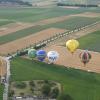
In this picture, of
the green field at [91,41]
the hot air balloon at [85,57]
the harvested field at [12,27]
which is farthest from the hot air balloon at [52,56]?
the harvested field at [12,27]

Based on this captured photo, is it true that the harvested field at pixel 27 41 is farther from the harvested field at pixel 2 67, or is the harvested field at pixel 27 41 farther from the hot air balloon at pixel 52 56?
the hot air balloon at pixel 52 56

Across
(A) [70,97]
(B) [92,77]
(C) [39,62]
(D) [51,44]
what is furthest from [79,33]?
(A) [70,97]

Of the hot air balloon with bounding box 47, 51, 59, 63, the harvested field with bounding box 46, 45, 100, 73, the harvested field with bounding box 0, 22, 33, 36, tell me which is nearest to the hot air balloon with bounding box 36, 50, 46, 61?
the hot air balloon with bounding box 47, 51, 59, 63

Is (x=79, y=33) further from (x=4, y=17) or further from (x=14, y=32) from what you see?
(x=4, y=17)

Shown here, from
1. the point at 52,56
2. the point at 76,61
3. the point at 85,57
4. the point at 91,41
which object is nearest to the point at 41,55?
the point at 52,56

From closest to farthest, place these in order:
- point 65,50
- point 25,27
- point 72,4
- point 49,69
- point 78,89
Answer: point 78,89
point 49,69
point 65,50
point 25,27
point 72,4

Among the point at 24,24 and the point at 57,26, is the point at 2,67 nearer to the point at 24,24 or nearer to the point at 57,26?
the point at 57,26
